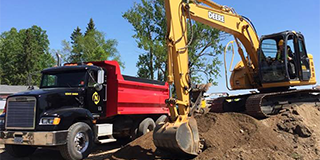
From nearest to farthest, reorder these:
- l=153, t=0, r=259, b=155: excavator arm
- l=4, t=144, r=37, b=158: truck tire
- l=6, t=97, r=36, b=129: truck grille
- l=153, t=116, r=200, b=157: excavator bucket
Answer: l=153, t=116, r=200, b=157: excavator bucket, l=153, t=0, r=259, b=155: excavator arm, l=6, t=97, r=36, b=129: truck grille, l=4, t=144, r=37, b=158: truck tire

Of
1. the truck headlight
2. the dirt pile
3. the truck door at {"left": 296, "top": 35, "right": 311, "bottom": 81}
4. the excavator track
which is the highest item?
the truck door at {"left": 296, "top": 35, "right": 311, "bottom": 81}

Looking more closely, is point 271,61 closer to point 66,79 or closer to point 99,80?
point 99,80

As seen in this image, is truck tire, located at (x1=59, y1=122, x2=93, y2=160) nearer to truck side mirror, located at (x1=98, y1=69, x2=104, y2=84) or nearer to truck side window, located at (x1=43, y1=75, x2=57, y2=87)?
truck side mirror, located at (x1=98, y1=69, x2=104, y2=84)

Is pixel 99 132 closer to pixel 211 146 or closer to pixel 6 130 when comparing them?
pixel 6 130

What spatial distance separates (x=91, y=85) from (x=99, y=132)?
1396mm

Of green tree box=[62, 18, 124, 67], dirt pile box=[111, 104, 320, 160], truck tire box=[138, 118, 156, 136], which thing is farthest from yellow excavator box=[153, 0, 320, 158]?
green tree box=[62, 18, 124, 67]

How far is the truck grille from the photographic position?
6758 millimetres

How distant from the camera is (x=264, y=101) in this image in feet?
31.1

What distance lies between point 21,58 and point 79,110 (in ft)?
159

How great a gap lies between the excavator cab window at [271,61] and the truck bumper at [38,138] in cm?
697

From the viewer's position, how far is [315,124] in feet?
29.0

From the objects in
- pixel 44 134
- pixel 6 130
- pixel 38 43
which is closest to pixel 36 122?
pixel 44 134

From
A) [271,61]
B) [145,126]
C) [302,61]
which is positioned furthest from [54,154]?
[302,61]

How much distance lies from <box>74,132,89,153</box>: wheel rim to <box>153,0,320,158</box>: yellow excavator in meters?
2.30
